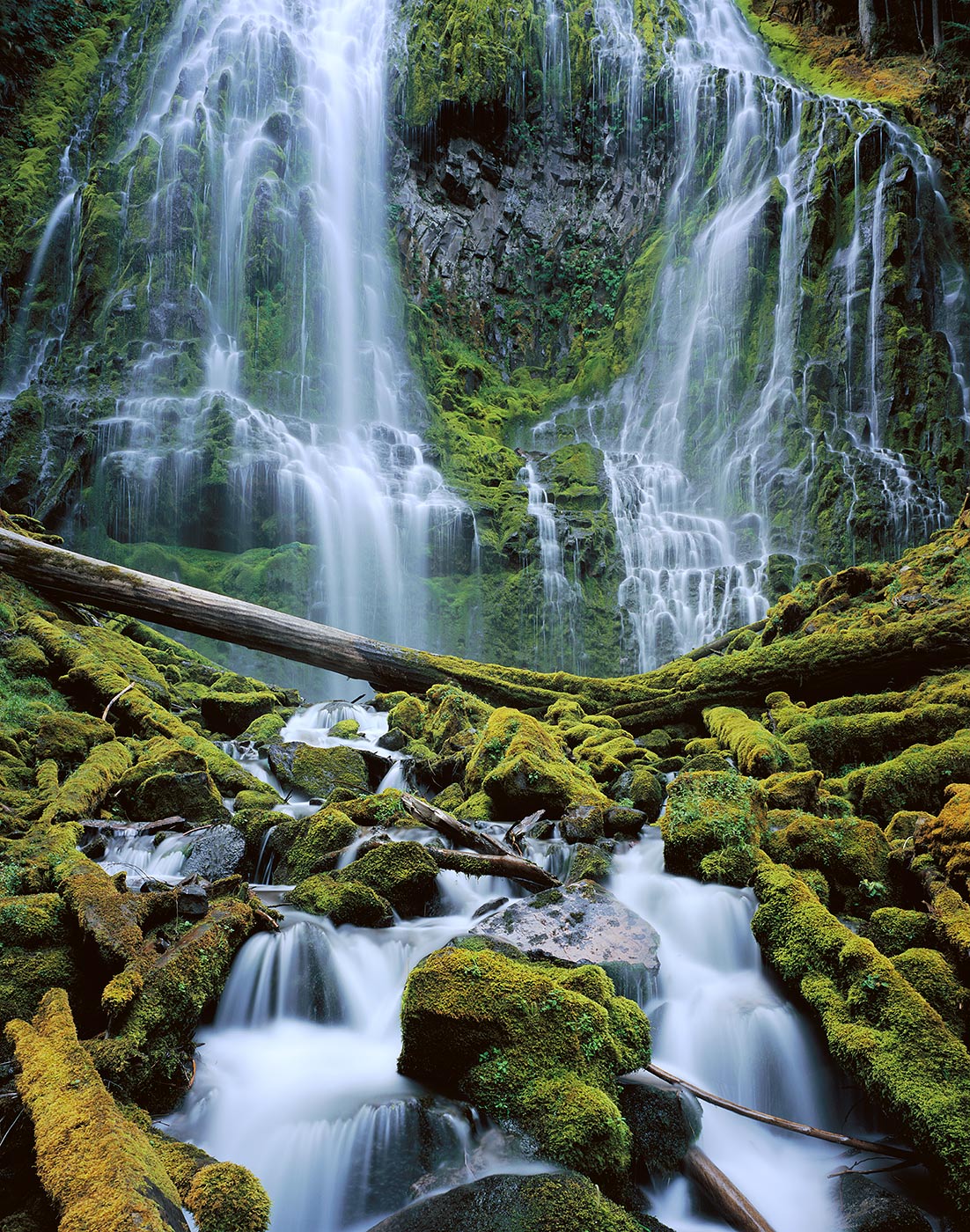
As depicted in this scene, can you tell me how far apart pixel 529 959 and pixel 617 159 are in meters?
30.9

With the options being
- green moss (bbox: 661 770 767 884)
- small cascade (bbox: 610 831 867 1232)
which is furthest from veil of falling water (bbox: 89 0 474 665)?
small cascade (bbox: 610 831 867 1232)

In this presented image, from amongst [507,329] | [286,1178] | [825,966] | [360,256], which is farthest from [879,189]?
[286,1178]

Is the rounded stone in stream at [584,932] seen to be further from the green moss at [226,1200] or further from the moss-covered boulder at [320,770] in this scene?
the moss-covered boulder at [320,770]

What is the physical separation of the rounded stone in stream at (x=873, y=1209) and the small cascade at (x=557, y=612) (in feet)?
52.5

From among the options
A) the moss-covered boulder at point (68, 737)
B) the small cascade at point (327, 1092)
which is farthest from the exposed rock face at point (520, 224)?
the small cascade at point (327, 1092)

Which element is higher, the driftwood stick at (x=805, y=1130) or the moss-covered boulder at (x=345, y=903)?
the moss-covered boulder at (x=345, y=903)

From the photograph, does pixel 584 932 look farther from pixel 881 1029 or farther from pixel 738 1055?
pixel 881 1029

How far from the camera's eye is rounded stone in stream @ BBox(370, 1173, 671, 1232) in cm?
230

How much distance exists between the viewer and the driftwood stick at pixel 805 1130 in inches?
112

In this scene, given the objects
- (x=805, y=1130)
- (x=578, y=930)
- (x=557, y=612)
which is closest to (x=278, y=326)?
(x=557, y=612)

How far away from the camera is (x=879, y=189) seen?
66.8ft

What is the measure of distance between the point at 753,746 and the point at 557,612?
12.7 meters

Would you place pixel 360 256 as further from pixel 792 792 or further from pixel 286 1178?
pixel 286 1178

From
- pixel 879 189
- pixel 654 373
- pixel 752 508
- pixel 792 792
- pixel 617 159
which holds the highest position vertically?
pixel 617 159
